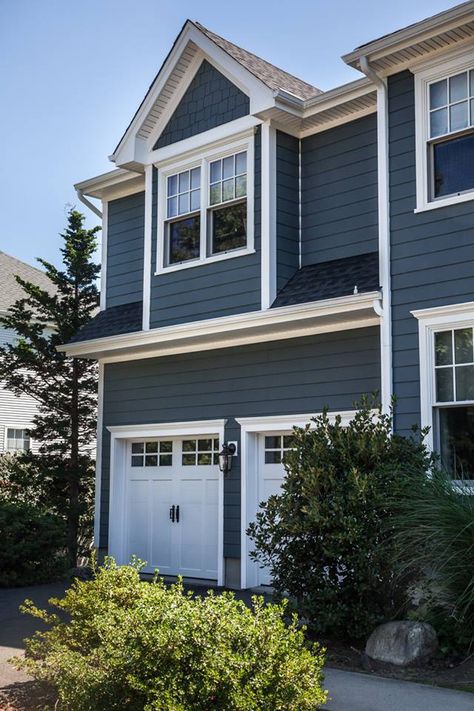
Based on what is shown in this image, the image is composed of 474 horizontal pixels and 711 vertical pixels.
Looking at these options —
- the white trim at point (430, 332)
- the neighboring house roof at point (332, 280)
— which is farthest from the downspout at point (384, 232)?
the white trim at point (430, 332)

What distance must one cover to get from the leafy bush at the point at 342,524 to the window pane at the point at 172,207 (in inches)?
216

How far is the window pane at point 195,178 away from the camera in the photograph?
496 inches

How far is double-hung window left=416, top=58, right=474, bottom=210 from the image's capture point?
9.45m

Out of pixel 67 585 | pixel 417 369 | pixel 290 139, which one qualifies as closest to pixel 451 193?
pixel 417 369

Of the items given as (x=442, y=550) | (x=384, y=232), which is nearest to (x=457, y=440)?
(x=442, y=550)

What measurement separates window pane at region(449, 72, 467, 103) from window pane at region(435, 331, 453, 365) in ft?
8.88

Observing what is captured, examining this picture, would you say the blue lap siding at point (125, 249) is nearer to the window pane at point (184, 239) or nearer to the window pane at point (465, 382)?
the window pane at point (184, 239)

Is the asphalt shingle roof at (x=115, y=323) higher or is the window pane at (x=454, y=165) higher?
the window pane at (x=454, y=165)

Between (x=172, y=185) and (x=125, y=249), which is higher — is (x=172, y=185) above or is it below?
above

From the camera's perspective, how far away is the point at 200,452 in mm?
12797

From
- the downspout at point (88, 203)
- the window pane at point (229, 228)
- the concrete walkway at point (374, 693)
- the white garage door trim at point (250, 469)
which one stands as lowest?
the concrete walkway at point (374, 693)

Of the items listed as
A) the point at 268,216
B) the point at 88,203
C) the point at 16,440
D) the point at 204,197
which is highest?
the point at 88,203

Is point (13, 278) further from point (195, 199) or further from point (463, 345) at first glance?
point (463, 345)

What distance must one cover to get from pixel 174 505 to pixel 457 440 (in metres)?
5.32
